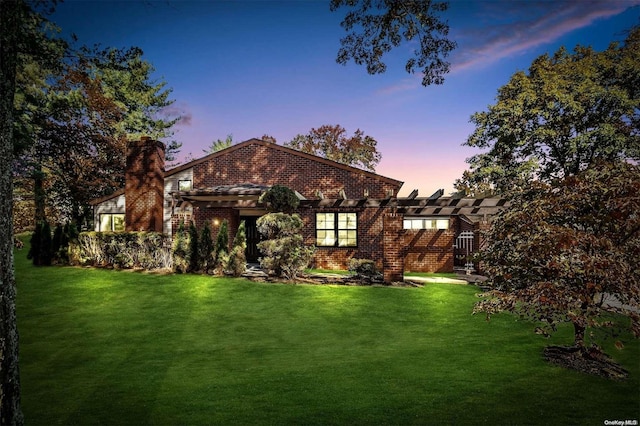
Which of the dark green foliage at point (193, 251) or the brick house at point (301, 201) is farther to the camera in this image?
the brick house at point (301, 201)

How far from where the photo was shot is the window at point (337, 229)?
1950 centimetres

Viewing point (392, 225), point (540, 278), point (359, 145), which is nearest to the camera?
point (540, 278)

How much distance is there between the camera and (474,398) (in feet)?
17.6

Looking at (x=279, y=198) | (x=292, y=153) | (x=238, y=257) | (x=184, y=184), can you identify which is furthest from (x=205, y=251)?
(x=184, y=184)

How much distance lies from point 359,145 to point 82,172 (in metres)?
34.0

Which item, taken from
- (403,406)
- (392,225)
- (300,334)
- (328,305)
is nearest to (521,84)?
(392,225)

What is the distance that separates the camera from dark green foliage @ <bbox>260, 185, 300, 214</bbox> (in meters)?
15.2

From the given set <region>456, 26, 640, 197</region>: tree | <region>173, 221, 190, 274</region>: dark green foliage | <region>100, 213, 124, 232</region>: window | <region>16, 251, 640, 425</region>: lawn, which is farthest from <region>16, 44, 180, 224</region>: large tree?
<region>456, 26, 640, 197</region>: tree

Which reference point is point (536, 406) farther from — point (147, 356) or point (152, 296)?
point (152, 296)

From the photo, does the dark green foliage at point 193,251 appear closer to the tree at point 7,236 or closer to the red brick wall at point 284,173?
the red brick wall at point 284,173

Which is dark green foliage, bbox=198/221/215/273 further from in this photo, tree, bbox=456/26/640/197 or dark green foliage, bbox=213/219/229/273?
tree, bbox=456/26/640/197

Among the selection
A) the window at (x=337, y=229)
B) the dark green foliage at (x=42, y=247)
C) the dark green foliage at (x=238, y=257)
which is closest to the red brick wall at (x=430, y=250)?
the window at (x=337, y=229)

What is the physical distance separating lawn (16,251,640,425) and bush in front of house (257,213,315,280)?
2465mm

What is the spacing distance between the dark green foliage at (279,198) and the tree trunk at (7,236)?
11250 millimetres
